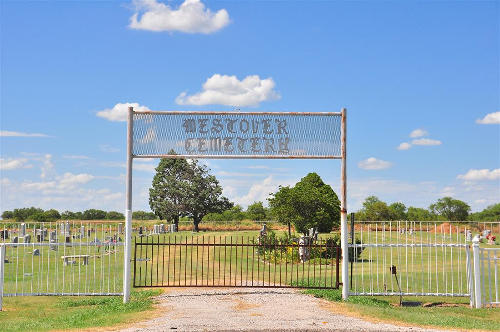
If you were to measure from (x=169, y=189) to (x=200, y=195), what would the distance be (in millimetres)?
4817

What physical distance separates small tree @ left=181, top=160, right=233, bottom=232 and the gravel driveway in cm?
4362

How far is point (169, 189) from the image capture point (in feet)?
201

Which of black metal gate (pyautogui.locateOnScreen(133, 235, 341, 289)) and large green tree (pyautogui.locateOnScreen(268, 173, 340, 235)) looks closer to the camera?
black metal gate (pyautogui.locateOnScreen(133, 235, 341, 289))

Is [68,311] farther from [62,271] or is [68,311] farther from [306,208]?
[306,208]

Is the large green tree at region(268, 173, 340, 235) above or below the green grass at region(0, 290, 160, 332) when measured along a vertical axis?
above

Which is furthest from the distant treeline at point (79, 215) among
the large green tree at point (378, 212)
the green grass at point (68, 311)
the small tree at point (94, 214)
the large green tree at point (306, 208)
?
the green grass at point (68, 311)

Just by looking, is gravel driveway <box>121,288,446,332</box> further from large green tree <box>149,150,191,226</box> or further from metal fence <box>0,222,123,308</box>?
large green tree <box>149,150,191,226</box>

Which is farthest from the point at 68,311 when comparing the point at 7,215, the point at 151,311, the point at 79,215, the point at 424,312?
the point at 7,215

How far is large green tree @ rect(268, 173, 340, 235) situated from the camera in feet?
80.1

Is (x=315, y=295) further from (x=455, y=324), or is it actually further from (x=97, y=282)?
(x=97, y=282)

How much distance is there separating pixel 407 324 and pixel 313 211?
13.9m

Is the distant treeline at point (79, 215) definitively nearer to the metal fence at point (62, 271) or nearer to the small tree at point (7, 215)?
the small tree at point (7, 215)

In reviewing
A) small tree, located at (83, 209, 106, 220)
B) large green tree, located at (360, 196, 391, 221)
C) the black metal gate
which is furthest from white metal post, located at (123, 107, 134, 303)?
small tree, located at (83, 209, 106, 220)

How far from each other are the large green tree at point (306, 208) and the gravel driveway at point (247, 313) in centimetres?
1026
